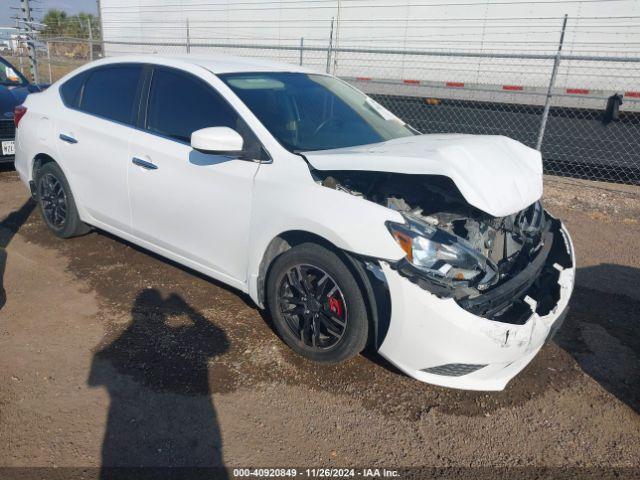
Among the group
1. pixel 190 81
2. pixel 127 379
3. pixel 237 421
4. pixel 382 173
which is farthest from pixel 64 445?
pixel 190 81

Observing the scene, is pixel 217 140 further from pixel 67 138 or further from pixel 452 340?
pixel 67 138

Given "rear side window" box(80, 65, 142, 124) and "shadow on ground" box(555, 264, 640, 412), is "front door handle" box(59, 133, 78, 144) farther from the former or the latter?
"shadow on ground" box(555, 264, 640, 412)

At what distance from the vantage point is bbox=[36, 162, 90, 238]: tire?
473 centimetres

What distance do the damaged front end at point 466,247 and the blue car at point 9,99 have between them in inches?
230

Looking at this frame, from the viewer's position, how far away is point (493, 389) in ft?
9.39

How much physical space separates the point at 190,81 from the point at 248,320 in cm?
173

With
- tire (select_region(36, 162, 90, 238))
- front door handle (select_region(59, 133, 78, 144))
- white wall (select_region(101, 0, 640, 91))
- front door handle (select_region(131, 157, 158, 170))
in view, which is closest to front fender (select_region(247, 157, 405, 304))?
front door handle (select_region(131, 157, 158, 170))

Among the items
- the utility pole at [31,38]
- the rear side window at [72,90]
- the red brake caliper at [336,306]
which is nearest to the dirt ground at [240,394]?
the red brake caliper at [336,306]

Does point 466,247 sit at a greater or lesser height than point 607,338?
greater

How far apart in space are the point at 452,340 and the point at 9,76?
8.01 m

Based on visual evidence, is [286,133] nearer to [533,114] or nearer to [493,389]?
[493,389]

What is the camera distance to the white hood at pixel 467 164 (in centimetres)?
282

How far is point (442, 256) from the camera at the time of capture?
281 cm

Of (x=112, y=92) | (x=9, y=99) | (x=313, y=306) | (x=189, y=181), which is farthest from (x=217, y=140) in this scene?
(x=9, y=99)
